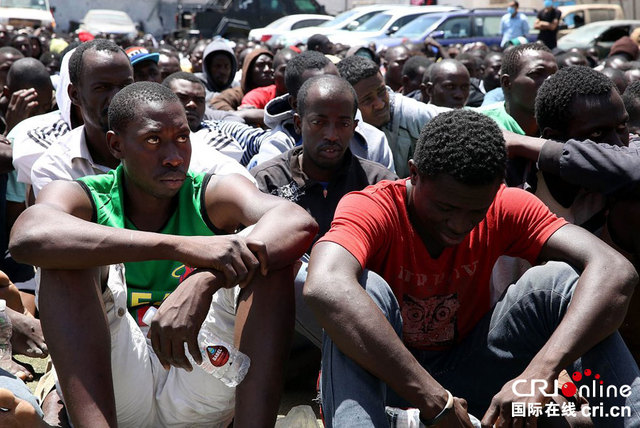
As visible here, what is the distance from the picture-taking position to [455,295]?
3105mm

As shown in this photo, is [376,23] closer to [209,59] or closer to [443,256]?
[209,59]

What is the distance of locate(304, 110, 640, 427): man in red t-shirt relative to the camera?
2.62 meters

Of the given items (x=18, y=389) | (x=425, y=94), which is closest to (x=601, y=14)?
(x=425, y=94)

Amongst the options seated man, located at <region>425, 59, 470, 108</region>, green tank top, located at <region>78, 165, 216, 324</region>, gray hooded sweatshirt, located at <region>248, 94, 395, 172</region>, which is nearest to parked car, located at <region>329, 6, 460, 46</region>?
seated man, located at <region>425, 59, 470, 108</region>

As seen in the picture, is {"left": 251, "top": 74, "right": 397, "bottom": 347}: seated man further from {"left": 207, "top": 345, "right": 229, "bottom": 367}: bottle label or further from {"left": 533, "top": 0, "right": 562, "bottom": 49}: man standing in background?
{"left": 533, "top": 0, "right": 562, "bottom": 49}: man standing in background

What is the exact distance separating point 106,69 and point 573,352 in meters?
2.82

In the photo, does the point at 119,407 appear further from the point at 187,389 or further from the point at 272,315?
the point at 272,315

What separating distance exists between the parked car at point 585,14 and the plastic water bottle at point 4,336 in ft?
66.3

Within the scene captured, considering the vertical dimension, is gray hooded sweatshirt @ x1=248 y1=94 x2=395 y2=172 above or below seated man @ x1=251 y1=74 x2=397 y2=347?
below

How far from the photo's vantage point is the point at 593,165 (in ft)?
10.9

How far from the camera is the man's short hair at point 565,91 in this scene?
3.69 meters

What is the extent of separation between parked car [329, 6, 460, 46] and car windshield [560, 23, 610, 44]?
3.11 meters

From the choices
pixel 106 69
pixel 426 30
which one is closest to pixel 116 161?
pixel 106 69

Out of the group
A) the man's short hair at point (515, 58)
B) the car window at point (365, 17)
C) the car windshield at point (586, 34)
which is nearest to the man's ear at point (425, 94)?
the man's short hair at point (515, 58)
